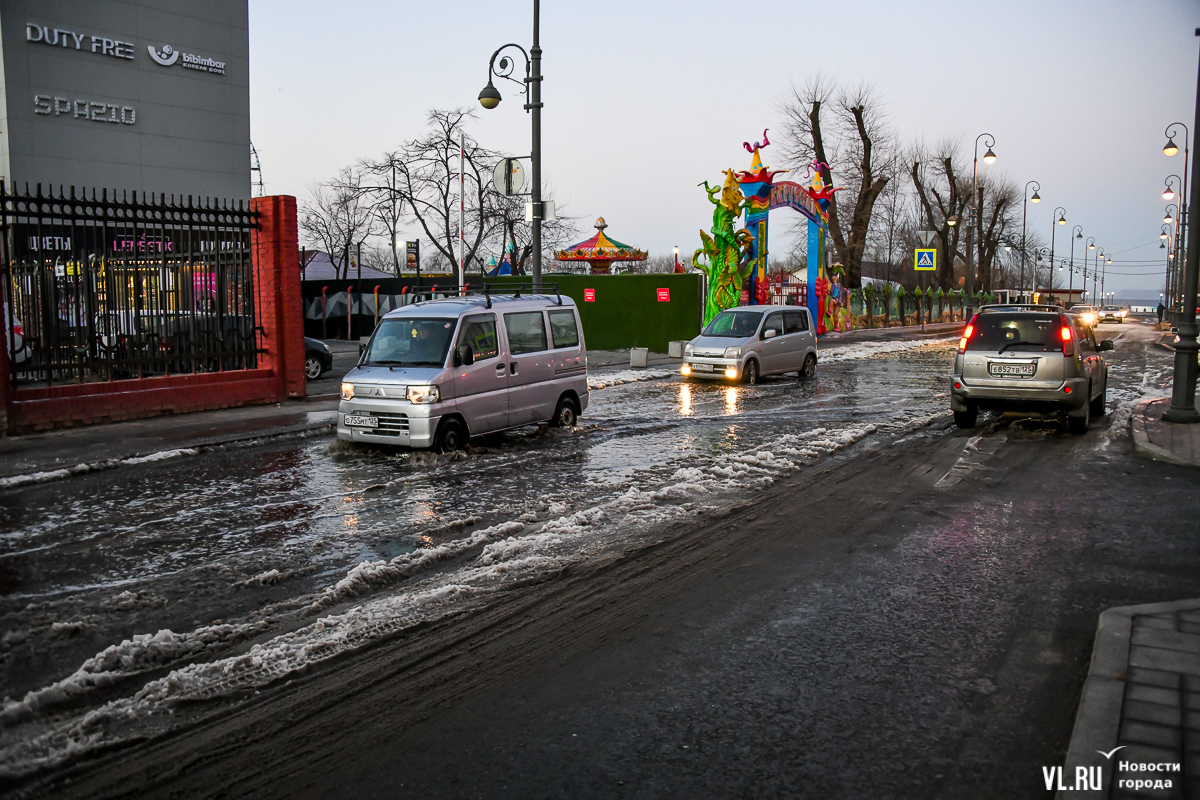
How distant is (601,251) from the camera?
4312cm

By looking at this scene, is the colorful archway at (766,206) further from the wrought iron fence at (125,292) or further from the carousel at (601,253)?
the wrought iron fence at (125,292)

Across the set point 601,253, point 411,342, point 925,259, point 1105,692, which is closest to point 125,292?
point 411,342

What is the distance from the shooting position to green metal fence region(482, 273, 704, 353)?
29469 millimetres

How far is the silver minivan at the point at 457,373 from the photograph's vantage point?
413 inches

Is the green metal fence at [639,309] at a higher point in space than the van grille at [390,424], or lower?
higher

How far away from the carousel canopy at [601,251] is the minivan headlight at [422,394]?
31520 mm

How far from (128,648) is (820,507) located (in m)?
5.50

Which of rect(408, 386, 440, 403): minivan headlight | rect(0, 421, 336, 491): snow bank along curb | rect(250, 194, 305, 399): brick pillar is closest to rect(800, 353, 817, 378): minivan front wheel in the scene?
rect(250, 194, 305, 399): brick pillar

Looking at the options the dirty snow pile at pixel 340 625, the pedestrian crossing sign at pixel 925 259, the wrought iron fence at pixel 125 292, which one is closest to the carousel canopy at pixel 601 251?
the pedestrian crossing sign at pixel 925 259

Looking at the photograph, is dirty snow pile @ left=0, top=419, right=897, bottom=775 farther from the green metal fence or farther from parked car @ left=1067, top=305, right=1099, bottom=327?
the green metal fence

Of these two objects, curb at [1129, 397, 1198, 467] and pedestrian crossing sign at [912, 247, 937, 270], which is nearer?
curb at [1129, 397, 1198, 467]

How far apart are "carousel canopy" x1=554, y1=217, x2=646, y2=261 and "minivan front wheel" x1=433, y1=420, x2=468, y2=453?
31.1 meters

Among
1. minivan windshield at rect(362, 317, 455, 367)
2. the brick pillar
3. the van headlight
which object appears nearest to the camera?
the van headlight

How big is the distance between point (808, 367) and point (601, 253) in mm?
23119
